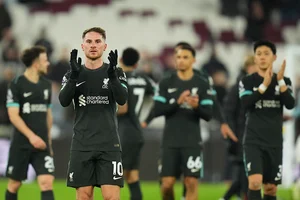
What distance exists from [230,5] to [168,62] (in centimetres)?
280

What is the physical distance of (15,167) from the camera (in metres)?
10.2

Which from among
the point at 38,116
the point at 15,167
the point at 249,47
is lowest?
the point at 15,167

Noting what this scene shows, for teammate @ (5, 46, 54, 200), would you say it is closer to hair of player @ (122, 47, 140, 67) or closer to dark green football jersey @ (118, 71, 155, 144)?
dark green football jersey @ (118, 71, 155, 144)

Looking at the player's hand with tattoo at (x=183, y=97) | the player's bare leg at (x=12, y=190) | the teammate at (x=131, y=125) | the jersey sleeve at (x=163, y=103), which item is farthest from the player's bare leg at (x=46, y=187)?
the player's hand with tattoo at (x=183, y=97)

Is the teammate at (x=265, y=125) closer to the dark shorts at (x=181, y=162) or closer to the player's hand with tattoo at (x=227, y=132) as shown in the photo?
the dark shorts at (x=181, y=162)

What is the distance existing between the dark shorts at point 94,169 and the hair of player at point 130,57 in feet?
10.8

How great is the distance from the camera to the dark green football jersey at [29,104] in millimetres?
10148

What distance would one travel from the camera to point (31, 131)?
1005cm

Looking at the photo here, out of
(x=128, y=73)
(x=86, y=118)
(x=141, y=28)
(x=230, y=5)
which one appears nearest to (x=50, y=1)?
(x=141, y=28)

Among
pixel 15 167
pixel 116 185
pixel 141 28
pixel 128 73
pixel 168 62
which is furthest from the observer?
pixel 141 28

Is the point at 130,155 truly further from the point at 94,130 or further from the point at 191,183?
the point at 94,130

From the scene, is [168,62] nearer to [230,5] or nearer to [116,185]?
[230,5]

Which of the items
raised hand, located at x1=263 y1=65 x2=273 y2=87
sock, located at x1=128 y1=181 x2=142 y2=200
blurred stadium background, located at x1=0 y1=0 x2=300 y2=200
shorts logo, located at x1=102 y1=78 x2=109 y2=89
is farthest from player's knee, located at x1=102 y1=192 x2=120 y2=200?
blurred stadium background, located at x1=0 y1=0 x2=300 y2=200

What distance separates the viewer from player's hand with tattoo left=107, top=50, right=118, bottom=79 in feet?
24.3
